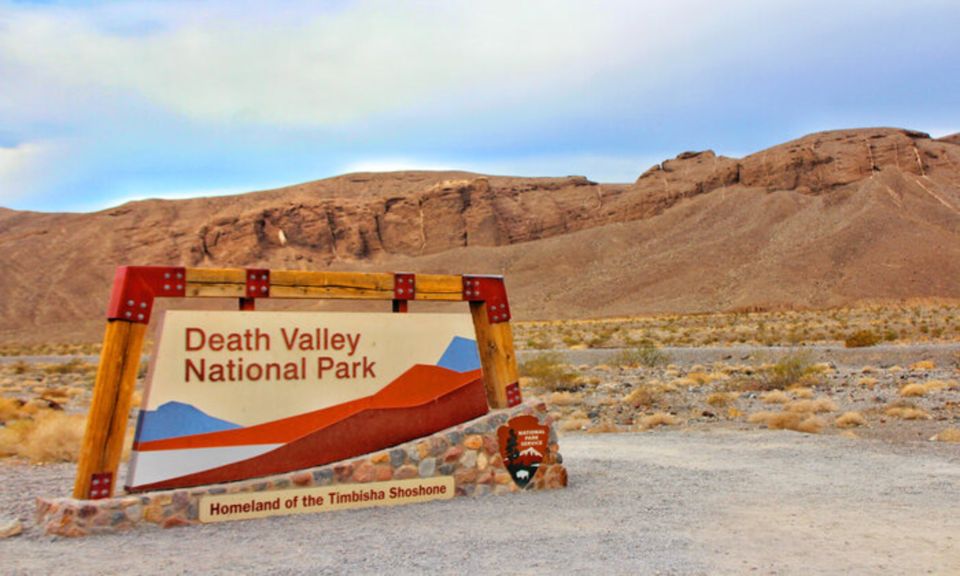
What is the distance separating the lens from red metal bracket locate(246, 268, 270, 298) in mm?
8086

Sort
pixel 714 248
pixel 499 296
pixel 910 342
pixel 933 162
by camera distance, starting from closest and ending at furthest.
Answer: pixel 499 296 → pixel 910 342 → pixel 714 248 → pixel 933 162

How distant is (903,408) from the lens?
Answer: 16.0m

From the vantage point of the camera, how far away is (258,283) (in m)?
8.14

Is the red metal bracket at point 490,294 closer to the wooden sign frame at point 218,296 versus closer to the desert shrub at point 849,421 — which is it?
the wooden sign frame at point 218,296

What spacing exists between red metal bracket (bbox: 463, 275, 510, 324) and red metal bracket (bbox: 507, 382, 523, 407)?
0.73 metres

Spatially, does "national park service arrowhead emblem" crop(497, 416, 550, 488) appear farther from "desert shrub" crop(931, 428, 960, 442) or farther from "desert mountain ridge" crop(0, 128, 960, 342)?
"desert mountain ridge" crop(0, 128, 960, 342)

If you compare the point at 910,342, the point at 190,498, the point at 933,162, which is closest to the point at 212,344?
the point at 190,498

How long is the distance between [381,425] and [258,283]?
71.8 inches

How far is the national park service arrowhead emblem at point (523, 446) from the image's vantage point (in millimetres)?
8992

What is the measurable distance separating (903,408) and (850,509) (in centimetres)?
892

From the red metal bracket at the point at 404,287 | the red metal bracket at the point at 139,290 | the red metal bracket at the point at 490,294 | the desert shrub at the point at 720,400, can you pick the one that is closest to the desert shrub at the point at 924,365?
the desert shrub at the point at 720,400

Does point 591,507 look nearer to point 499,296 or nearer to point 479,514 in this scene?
point 479,514

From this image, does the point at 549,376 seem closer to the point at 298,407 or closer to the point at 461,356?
the point at 461,356

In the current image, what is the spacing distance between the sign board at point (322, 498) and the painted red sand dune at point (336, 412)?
1.60 ft
